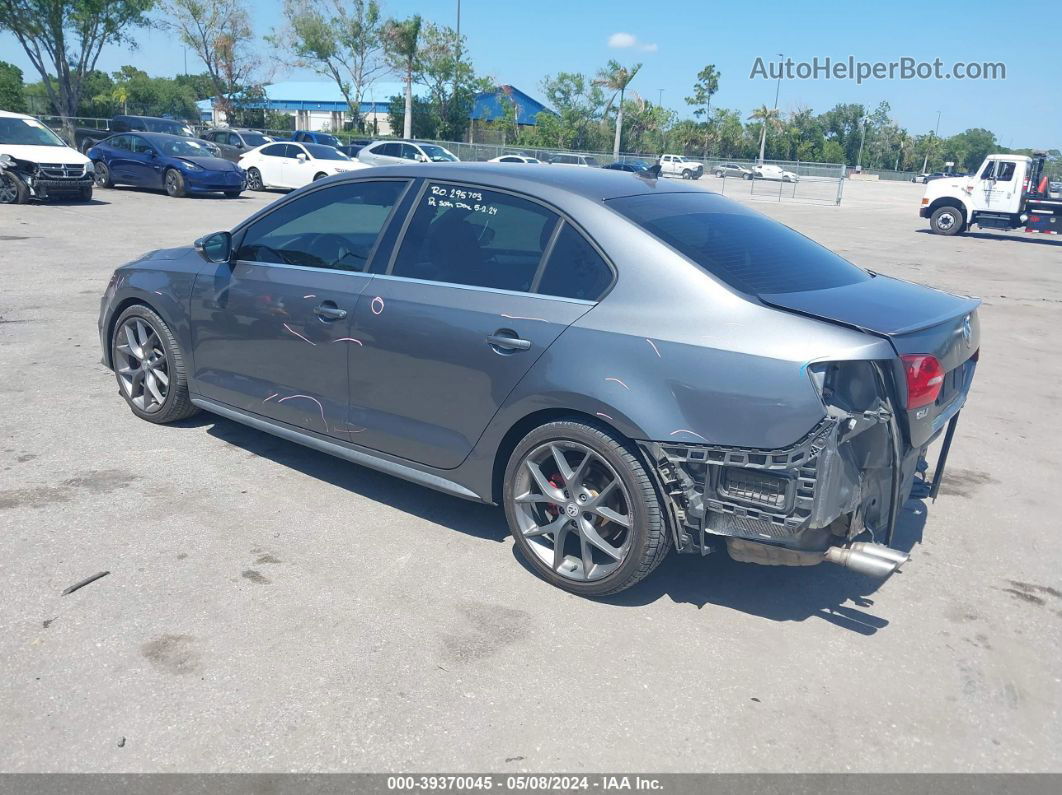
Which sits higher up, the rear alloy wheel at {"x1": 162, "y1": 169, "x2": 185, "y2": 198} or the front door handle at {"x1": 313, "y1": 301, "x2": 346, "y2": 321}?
the front door handle at {"x1": 313, "y1": 301, "x2": 346, "y2": 321}

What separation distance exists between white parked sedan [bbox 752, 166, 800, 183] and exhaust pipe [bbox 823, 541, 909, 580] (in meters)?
41.2

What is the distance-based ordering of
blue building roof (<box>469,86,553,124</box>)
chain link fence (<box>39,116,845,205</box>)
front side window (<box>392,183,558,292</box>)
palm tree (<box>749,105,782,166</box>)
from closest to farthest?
1. front side window (<box>392,183,558,292</box>)
2. chain link fence (<box>39,116,845,205</box>)
3. blue building roof (<box>469,86,553,124</box>)
4. palm tree (<box>749,105,782,166</box>)

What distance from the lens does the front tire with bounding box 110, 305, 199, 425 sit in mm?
5262

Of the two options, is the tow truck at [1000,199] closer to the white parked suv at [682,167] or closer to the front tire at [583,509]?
the white parked suv at [682,167]

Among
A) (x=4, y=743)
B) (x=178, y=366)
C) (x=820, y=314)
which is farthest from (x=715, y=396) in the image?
(x=178, y=366)

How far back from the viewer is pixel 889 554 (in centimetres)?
337

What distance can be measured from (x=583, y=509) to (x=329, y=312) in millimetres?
1669

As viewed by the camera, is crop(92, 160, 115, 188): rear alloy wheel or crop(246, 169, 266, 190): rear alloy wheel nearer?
crop(92, 160, 115, 188): rear alloy wheel

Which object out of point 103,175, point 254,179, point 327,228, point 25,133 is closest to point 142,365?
point 327,228

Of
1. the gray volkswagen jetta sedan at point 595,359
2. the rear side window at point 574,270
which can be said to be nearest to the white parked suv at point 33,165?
the gray volkswagen jetta sedan at point 595,359

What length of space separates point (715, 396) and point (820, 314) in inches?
20.7

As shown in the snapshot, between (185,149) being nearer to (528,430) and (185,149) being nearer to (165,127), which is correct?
(165,127)

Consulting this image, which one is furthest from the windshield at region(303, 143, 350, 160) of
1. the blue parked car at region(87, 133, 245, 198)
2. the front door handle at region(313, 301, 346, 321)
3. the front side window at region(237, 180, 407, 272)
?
the front door handle at region(313, 301, 346, 321)

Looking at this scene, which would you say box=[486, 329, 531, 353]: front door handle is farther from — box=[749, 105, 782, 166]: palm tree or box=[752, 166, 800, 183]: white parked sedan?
box=[749, 105, 782, 166]: palm tree
